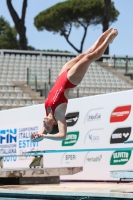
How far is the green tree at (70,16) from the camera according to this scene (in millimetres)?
42094

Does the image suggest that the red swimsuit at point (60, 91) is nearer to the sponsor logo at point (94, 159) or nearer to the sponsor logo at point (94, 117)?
the sponsor logo at point (94, 117)

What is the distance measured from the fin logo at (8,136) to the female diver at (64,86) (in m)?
3.23

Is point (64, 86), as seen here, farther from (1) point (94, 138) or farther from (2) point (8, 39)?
(2) point (8, 39)

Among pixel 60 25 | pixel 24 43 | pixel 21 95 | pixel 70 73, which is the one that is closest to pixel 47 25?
pixel 60 25

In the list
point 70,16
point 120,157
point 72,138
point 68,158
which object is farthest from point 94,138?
point 70,16

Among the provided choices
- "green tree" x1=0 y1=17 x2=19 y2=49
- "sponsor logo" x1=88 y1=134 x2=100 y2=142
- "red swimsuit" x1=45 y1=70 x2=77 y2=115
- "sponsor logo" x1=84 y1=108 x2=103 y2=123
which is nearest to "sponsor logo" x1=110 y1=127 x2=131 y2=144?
"sponsor logo" x1=88 y1=134 x2=100 y2=142

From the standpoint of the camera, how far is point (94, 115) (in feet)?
25.2

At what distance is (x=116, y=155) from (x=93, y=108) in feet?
3.01

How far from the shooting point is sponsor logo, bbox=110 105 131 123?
720cm

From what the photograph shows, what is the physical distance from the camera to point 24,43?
2702 centimetres

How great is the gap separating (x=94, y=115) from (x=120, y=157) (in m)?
0.86

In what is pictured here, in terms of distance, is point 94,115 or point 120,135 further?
point 94,115

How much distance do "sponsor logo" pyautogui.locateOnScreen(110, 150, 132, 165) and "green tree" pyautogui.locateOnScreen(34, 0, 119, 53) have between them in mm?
34622

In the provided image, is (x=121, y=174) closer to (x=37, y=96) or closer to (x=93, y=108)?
(x=93, y=108)
